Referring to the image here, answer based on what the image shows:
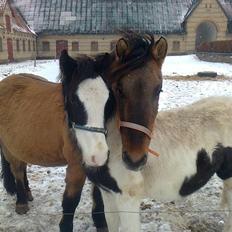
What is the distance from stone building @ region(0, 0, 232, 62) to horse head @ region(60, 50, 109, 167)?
111 ft

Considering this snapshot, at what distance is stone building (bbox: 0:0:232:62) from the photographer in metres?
35.8

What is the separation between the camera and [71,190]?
368cm

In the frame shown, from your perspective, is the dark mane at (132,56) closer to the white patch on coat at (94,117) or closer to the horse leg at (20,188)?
the white patch on coat at (94,117)

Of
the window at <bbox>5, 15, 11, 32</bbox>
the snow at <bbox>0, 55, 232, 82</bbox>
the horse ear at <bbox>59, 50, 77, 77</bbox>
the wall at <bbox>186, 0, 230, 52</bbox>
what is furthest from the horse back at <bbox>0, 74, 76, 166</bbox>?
the wall at <bbox>186, 0, 230, 52</bbox>

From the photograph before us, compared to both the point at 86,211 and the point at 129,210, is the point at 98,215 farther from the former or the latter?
the point at 129,210

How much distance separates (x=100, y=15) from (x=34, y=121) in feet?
112

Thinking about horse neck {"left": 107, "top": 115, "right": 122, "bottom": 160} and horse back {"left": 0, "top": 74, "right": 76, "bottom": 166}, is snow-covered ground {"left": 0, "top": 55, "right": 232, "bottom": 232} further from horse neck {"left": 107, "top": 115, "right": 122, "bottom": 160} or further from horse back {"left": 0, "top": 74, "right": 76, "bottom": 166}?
horse neck {"left": 107, "top": 115, "right": 122, "bottom": 160}

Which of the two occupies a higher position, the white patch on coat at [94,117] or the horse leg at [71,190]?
the white patch on coat at [94,117]

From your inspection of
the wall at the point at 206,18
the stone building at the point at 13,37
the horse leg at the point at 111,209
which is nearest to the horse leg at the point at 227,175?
the horse leg at the point at 111,209

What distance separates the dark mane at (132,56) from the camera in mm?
2723

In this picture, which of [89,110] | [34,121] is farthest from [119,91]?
[34,121]

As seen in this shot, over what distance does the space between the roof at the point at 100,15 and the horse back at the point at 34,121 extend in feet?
104

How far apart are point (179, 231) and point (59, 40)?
3466cm

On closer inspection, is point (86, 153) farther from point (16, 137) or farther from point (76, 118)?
point (16, 137)
